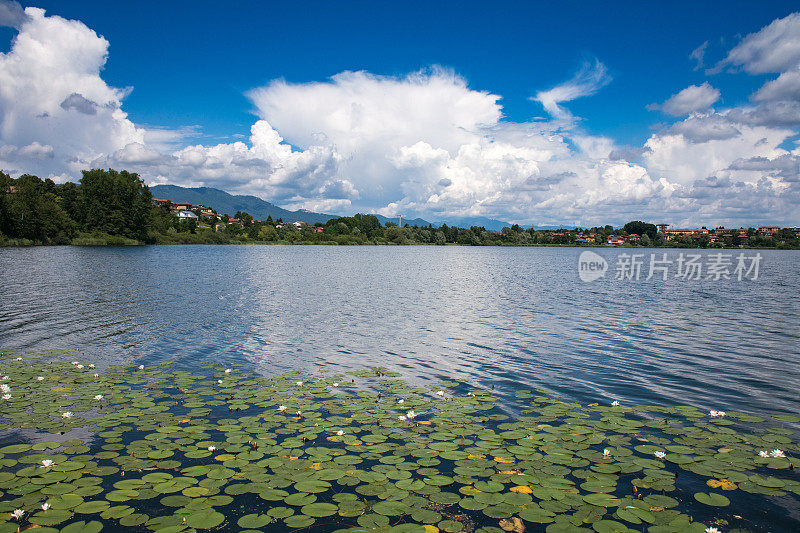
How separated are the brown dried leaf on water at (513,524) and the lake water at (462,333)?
5994 millimetres

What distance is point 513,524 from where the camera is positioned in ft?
21.6

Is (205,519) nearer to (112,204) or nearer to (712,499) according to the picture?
(712,499)

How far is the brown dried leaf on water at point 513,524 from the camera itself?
650 centimetres

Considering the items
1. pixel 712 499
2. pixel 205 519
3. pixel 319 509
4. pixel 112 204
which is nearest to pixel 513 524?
pixel 319 509

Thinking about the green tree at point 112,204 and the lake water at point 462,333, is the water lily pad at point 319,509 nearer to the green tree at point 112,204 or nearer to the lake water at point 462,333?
the lake water at point 462,333

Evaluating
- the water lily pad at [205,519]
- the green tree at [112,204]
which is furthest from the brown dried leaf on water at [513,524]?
the green tree at [112,204]

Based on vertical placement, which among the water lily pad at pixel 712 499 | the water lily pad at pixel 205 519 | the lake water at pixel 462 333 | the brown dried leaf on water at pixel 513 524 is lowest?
the lake water at pixel 462 333

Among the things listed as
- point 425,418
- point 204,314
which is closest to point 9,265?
point 204,314

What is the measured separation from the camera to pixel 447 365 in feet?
55.1

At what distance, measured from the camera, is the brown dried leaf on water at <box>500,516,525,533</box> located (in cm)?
650

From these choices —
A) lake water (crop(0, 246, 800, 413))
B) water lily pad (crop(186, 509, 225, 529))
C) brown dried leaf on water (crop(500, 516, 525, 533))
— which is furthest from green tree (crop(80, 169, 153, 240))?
brown dried leaf on water (crop(500, 516, 525, 533))

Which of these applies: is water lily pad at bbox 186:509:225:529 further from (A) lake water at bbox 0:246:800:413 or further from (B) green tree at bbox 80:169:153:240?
(B) green tree at bbox 80:169:153:240

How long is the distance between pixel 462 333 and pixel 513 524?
16.3m

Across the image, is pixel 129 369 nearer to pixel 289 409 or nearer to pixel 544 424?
pixel 289 409
